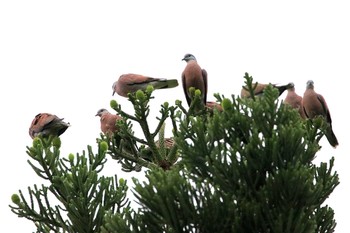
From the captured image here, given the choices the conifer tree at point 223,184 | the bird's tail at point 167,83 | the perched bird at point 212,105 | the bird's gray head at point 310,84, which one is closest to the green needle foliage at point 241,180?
the conifer tree at point 223,184

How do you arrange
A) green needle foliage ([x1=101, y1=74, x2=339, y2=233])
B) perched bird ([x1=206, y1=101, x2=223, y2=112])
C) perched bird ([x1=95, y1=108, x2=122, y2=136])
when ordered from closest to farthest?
green needle foliage ([x1=101, y1=74, x2=339, y2=233]) → perched bird ([x1=206, y1=101, x2=223, y2=112]) → perched bird ([x1=95, y1=108, x2=122, y2=136])

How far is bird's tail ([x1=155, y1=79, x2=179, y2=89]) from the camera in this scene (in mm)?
8531

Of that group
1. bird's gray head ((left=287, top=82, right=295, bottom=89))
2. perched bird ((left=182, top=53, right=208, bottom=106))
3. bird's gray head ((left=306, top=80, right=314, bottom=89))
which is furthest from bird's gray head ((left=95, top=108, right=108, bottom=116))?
bird's gray head ((left=306, top=80, right=314, bottom=89))

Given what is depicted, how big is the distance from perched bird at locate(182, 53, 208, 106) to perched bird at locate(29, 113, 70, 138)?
1515 mm

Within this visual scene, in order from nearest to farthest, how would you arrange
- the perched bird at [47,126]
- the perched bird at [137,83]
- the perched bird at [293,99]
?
the perched bird at [47,126]
the perched bird at [137,83]
the perched bird at [293,99]

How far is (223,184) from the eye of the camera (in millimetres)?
6043

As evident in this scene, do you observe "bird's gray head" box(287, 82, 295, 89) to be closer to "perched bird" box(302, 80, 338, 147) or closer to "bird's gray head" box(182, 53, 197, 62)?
"perched bird" box(302, 80, 338, 147)

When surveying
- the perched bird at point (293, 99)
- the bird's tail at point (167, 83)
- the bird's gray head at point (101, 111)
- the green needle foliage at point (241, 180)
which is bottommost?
the green needle foliage at point (241, 180)

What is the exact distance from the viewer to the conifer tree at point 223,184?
5859mm

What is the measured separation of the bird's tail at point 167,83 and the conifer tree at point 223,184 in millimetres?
1591

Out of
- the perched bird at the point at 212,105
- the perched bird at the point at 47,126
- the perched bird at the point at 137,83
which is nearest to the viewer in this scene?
the perched bird at the point at 212,105

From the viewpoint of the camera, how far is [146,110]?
722 centimetres

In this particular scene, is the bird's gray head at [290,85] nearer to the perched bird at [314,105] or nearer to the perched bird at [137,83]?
the perched bird at [314,105]

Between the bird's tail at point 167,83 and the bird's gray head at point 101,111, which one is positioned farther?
the bird's gray head at point 101,111
